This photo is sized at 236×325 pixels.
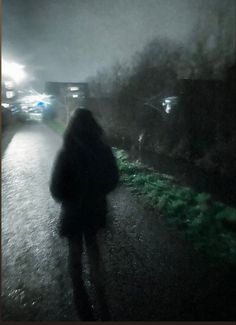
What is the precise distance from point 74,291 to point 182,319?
0.95 m

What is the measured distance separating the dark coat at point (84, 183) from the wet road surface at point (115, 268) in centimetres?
27

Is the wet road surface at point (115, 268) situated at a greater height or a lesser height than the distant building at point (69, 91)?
lesser

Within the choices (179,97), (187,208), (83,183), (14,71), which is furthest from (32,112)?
(187,208)

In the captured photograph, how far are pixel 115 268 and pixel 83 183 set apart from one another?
90 centimetres

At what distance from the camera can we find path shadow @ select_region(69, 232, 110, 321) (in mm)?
2316

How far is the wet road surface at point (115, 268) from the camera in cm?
232

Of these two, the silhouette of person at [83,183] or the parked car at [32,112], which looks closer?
the silhouette of person at [83,183]

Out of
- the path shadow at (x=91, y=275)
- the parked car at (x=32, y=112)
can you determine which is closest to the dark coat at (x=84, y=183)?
the path shadow at (x=91, y=275)

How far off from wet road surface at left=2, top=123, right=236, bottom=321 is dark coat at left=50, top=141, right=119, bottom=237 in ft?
0.89

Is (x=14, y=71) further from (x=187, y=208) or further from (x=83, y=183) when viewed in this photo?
(x=187, y=208)

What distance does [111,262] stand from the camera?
2.73 metres

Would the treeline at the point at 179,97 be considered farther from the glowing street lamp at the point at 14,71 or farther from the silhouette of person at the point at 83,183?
the glowing street lamp at the point at 14,71

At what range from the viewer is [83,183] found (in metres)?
2.57

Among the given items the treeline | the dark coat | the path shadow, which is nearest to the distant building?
the treeline
